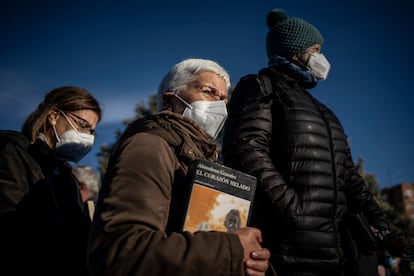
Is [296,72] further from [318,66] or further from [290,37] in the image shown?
[290,37]

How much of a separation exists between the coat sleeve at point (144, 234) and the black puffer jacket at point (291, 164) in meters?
1.00

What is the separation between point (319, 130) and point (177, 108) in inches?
44.6

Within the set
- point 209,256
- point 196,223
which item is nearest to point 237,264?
point 209,256

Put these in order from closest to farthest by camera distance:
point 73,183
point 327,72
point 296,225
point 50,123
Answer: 1. point 296,225
2. point 73,183
3. point 50,123
4. point 327,72

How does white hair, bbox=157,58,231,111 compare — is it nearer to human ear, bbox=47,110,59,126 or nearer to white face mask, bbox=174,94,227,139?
white face mask, bbox=174,94,227,139

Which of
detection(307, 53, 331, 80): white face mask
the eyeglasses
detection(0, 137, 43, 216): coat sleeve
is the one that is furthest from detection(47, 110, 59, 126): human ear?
detection(307, 53, 331, 80): white face mask

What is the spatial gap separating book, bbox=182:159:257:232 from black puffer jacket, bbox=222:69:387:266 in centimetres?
73

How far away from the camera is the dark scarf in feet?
10.3

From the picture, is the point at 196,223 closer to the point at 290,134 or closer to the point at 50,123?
the point at 290,134

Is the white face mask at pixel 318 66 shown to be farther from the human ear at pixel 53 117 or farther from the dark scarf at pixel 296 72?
the human ear at pixel 53 117

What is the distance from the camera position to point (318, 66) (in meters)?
3.32

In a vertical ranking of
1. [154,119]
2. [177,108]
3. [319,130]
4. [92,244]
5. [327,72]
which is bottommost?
[92,244]

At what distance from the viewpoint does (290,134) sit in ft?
8.37

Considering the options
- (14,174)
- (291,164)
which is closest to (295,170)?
(291,164)
